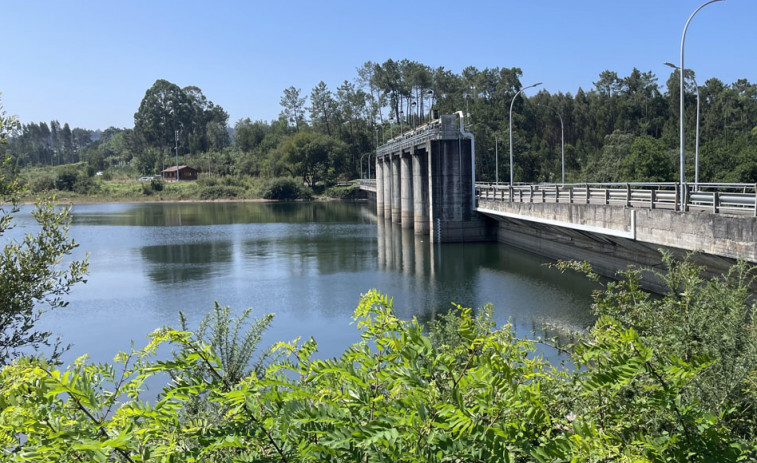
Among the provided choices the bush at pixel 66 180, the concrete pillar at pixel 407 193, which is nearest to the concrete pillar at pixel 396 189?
the concrete pillar at pixel 407 193

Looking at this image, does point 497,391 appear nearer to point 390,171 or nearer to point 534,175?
point 390,171

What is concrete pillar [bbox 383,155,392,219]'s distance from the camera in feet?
230

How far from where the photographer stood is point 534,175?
96.9 meters

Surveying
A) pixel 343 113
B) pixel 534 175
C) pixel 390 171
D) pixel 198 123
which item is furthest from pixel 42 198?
pixel 198 123

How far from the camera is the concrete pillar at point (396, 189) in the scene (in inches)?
2591

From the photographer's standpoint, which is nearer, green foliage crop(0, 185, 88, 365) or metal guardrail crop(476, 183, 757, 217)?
green foliage crop(0, 185, 88, 365)

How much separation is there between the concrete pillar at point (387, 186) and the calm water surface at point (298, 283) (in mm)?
14871

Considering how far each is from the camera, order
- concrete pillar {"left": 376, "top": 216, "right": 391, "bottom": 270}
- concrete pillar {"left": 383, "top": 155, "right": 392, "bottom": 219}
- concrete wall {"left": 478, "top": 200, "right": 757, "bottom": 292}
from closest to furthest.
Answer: concrete wall {"left": 478, "top": 200, "right": 757, "bottom": 292} → concrete pillar {"left": 376, "top": 216, "right": 391, "bottom": 270} → concrete pillar {"left": 383, "top": 155, "right": 392, "bottom": 219}

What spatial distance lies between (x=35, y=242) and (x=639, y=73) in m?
120

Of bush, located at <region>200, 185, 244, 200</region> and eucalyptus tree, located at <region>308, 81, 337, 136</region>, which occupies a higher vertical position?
eucalyptus tree, located at <region>308, 81, 337, 136</region>

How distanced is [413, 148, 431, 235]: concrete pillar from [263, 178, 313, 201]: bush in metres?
62.9

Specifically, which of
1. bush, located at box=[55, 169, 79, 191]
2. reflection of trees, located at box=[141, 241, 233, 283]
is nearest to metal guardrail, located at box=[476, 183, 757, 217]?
reflection of trees, located at box=[141, 241, 233, 283]

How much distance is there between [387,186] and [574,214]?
4383cm

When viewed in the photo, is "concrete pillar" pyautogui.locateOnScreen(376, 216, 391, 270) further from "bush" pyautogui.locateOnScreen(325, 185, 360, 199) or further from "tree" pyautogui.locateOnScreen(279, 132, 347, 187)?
"tree" pyautogui.locateOnScreen(279, 132, 347, 187)
